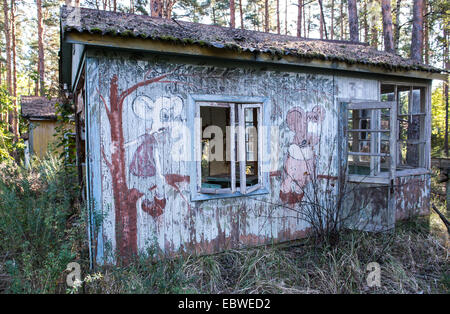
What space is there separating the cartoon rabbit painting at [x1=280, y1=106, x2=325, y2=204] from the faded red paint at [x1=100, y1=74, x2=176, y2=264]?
2.34 meters

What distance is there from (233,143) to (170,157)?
35.2 inches

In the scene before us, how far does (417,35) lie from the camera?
10625 millimetres

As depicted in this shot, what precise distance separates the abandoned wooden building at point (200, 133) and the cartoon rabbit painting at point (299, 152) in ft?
0.06

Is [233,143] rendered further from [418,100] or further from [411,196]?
[418,100]

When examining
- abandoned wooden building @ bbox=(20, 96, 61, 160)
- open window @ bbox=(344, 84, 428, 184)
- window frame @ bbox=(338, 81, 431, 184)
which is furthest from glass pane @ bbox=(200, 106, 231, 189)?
abandoned wooden building @ bbox=(20, 96, 61, 160)

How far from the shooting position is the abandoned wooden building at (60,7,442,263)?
164 inches

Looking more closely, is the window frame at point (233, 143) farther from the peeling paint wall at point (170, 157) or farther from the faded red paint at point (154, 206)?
the faded red paint at point (154, 206)

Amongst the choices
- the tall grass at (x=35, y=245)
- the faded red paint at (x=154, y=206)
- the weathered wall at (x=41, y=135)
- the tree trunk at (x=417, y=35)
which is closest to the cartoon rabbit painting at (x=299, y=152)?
the faded red paint at (x=154, y=206)

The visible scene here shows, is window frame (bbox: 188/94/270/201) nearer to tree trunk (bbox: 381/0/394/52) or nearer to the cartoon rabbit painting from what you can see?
the cartoon rabbit painting

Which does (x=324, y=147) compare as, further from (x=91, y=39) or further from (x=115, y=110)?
(x=91, y=39)

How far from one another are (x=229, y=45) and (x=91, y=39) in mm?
1722

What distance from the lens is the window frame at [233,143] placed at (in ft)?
15.1
